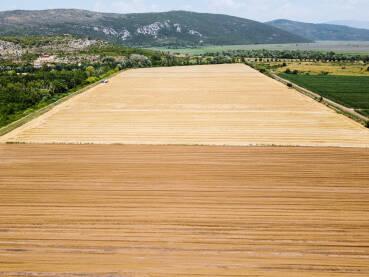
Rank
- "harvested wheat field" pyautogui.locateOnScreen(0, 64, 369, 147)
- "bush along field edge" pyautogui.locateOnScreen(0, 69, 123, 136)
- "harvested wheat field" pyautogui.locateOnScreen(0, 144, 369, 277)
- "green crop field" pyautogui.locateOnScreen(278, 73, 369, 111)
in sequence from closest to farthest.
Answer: "harvested wheat field" pyautogui.locateOnScreen(0, 144, 369, 277) → "harvested wheat field" pyautogui.locateOnScreen(0, 64, 369, 147) → "bush along field edge" pyautogui.locateOnScreen(0, 69, 123, 136) → "green crop field" pyautogui.locateOnScreen(278, 73, 369, 111)

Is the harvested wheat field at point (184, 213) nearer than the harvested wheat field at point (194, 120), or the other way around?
the harvested wheat field at point (184, 213)

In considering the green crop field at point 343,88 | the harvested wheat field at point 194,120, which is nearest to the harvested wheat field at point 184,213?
the harvested wheat field at point 194,120

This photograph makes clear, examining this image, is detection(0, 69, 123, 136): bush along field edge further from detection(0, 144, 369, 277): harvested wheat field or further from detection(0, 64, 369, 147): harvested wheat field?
detection(0, 144, 369, 277): harvested wheat field

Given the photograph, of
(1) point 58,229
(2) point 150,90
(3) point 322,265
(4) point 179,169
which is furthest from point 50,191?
(2) point 150,90

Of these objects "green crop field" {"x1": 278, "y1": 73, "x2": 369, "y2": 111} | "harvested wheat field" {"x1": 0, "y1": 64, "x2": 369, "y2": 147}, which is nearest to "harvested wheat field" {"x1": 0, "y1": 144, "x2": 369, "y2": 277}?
"harvested wheat field" {"x1": 0, "y1": 64, "x2": 369, "y2": 147}

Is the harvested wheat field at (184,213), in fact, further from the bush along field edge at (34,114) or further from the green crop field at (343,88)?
the green crop field at (343,88)

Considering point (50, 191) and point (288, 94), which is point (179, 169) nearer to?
point (50, 191)
